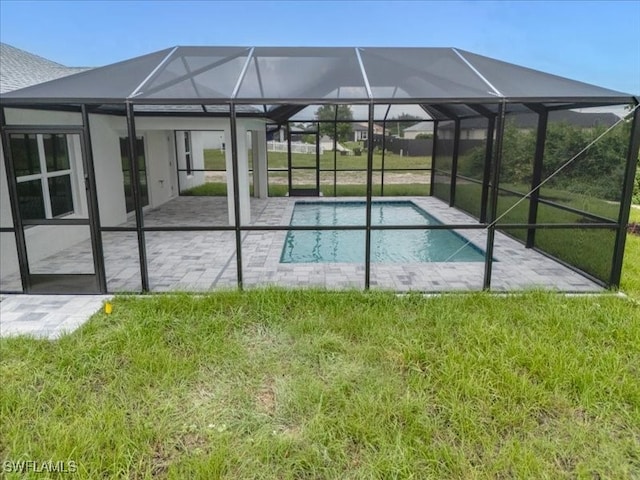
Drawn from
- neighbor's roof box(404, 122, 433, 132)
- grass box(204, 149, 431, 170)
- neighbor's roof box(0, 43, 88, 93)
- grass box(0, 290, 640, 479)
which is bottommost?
grass box(0, 290, 640, 479)

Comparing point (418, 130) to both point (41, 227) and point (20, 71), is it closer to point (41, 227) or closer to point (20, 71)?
point (20, 71)

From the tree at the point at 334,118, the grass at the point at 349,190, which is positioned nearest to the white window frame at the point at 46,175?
the grass at the point at 349,190

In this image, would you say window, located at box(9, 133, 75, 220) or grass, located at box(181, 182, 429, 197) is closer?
window, located at box(9, 133, 75, 220)

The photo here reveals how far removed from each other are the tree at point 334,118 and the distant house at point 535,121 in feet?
11.3

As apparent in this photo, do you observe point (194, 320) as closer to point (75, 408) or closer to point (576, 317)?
point (75, 408)

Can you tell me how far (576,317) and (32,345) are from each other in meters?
5.05

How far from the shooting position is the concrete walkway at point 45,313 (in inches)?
169

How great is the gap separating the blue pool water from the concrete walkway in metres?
2.74

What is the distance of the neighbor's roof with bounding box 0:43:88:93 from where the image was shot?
20.6 ft

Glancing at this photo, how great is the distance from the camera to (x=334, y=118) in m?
12.6

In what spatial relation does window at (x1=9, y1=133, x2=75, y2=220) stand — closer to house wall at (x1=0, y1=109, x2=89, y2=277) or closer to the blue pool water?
house wall at (x1=0, y1=109, x2=89, y2=277)

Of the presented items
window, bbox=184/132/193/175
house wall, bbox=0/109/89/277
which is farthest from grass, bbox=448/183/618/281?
window, bbox=184/132/193/175

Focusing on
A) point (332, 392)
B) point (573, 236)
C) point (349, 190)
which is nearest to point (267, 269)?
point (332, 392)

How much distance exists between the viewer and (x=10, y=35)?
28391mm
